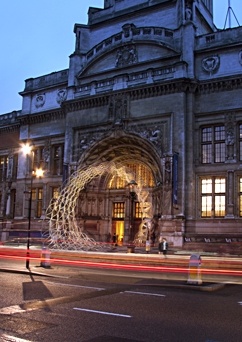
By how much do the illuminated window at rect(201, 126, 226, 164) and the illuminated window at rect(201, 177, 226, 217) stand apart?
1.58 meters

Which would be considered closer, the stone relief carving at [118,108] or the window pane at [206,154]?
the window pane at [206,154]

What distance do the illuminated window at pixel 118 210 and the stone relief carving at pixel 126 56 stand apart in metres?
12.6

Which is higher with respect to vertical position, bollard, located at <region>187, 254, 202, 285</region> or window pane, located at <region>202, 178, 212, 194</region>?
window pane, located at <region>202, 178, 212, 194</region>

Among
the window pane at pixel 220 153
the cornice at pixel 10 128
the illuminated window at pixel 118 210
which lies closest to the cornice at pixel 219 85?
the window pane at pixel 220 153

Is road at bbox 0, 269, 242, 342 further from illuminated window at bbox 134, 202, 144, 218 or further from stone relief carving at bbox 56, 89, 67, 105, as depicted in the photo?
stone relief carving at bbox 56, 89, 67, 105

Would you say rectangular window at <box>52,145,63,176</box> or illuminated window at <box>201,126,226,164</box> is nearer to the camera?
illuminated window at <box>201,126,226,164</box>

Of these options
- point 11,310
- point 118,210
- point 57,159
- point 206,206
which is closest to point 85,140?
point 57,159

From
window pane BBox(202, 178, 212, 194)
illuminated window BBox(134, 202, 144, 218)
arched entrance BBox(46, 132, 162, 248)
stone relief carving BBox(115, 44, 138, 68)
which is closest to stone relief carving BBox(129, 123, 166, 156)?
arched entrance BBox(46, 132, 162, 248)

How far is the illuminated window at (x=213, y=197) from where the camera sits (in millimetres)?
32188

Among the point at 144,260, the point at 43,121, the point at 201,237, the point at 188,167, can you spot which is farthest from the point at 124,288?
the point at 43,121

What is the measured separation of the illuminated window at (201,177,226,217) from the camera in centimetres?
3219

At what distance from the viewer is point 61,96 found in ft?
140

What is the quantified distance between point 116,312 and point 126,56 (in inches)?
1237

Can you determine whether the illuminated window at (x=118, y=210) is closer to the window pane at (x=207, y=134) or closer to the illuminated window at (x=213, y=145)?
the illuminated window at (x=213, y=145)
